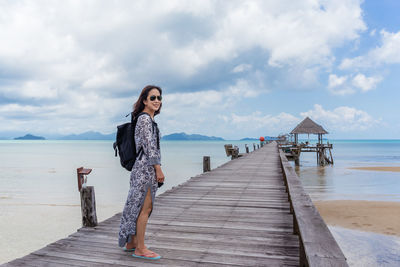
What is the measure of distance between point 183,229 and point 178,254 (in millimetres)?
996

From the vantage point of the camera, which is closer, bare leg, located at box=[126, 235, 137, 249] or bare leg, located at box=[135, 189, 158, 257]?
bare leg, located at box=[135, 189, 158, 257]

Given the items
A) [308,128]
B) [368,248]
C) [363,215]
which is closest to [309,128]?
[308,128]

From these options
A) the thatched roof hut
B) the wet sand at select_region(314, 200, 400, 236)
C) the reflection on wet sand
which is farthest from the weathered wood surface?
the thatched roof hut

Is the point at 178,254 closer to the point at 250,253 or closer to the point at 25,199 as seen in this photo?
the point at 250,253

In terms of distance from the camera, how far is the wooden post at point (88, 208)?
4641 millimetres

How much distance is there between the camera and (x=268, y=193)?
746cm

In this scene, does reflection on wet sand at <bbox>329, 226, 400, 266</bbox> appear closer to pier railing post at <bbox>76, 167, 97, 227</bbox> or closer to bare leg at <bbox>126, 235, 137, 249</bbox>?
bare leg at <bbox>126, 235, 137, 249</bbox>

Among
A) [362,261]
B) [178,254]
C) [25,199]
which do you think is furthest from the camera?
[25,199]

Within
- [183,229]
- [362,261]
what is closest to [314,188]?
[362,261]

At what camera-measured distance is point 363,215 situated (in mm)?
11078

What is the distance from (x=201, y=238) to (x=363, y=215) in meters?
9.47

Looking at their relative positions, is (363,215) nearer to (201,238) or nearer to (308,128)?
(201,238)

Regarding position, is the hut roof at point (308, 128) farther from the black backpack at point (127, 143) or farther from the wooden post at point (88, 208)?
the black backpack at point (127, 143)

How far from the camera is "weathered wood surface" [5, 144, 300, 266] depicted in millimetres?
3340
